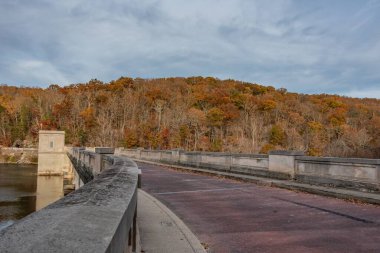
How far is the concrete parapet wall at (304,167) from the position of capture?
11.3 meters

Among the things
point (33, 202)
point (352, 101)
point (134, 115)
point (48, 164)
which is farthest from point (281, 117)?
point (33, 202)

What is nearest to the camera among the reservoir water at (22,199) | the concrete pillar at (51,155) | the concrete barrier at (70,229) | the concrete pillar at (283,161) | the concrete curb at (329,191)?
the concrete barrier at (70,229)

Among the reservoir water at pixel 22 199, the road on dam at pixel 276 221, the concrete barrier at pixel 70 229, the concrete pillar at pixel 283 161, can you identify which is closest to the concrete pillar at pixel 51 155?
the reservoir water at pixel 22 199

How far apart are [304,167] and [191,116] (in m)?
65.3

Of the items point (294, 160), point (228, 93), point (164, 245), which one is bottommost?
point (164, 245)

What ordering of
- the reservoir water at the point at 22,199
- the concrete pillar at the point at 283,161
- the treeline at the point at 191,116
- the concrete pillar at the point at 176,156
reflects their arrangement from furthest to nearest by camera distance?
the treeline at the point at 191,116 < the reservoir water at the point at 22,199 < the concrete pillar at the point at 176,156 < the concrete pillar at the point at 283,161

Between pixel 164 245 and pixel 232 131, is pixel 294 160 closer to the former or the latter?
pixel 164 245

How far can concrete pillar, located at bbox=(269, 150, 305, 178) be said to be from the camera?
14742 millimetres

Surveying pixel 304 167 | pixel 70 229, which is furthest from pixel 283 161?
pixel 70 229

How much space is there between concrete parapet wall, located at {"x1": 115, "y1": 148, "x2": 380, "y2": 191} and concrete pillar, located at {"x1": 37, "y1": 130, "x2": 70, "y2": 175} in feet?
156

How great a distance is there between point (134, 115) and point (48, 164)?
33.6 meters

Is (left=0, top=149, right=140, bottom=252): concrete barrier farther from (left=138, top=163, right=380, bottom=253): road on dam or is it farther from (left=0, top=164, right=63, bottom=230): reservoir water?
(left=0, top=164, right=63, bottom=230): reservoir water

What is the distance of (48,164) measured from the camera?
64500 mm

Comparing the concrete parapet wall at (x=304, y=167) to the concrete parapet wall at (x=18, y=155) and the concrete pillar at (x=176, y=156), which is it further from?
the concrete parapet wall at (x=18, y=155)
